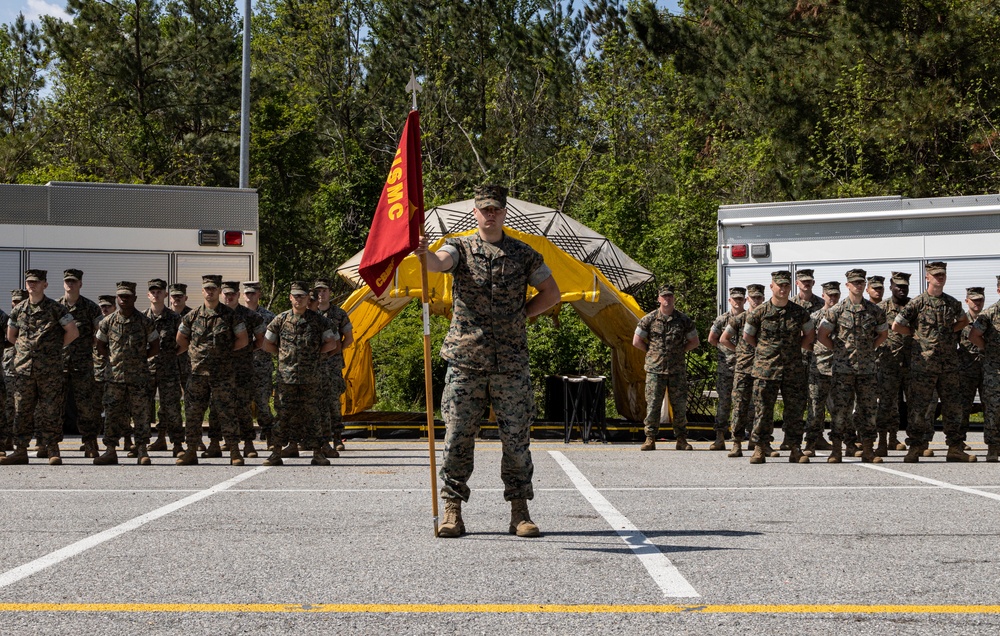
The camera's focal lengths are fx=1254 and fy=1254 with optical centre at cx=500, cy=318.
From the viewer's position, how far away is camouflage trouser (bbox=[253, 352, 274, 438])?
16031 mm

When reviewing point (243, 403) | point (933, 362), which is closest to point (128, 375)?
point (243, 403)

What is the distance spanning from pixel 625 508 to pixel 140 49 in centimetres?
3303

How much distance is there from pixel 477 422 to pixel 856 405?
24.7 ft

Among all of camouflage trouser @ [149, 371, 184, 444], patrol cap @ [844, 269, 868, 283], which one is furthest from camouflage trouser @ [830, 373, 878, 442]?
camouflage trouser @ [149, 371, 184, 444]

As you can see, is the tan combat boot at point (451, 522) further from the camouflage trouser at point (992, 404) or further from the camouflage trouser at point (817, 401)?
the camouflage trouser at point (992, 404)

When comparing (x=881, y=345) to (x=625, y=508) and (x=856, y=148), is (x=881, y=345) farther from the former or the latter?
(x=856, y=148)

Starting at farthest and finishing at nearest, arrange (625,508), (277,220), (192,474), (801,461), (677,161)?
(277,220), (677,161), (801,461), (192,474), (625,508)

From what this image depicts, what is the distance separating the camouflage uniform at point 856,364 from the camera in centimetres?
1407

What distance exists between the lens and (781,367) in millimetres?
13867

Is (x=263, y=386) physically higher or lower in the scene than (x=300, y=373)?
lower

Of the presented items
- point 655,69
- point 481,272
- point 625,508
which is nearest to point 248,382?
point 625,508

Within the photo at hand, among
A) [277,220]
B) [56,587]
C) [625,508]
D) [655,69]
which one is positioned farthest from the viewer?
[277,220]

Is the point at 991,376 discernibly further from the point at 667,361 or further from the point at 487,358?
the point at 487,358

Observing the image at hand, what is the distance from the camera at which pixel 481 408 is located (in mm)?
7871
